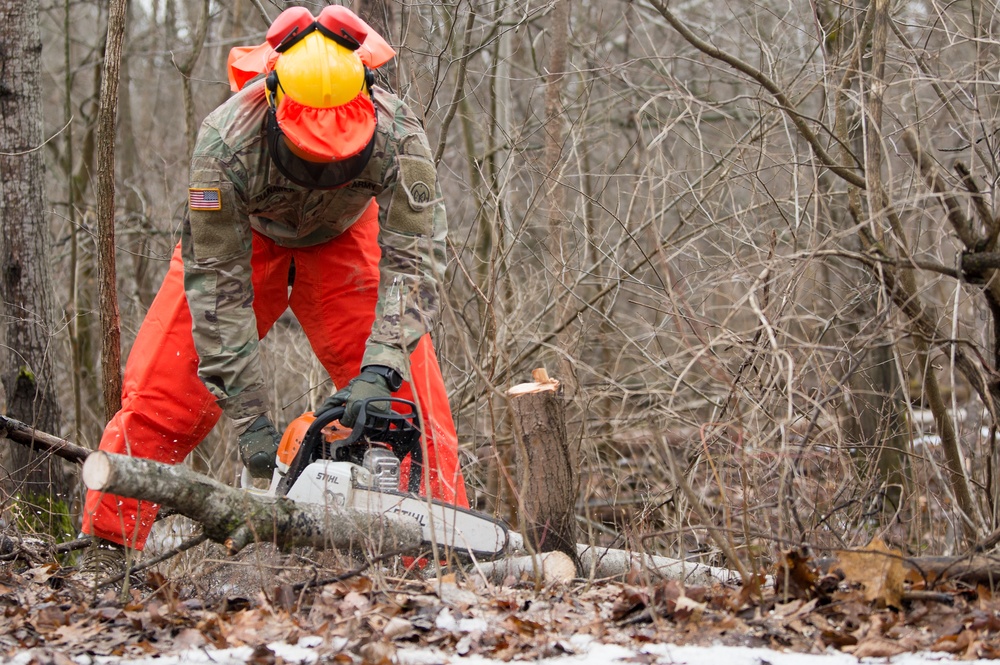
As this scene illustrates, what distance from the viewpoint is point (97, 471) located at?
9.23ft

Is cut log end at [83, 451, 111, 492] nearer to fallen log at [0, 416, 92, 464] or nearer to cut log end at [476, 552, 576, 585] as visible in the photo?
cut log end at [476, 552, 576, 585]

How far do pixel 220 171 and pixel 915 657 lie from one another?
3.12m

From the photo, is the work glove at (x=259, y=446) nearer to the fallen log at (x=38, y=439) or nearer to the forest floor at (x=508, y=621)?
the forest floor at (x=508, y=621)

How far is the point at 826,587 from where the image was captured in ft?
9.70

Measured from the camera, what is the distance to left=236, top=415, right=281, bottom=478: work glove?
155 inches

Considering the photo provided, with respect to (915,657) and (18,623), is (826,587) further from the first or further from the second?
(18,623)

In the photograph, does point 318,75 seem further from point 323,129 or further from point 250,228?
point 250,228

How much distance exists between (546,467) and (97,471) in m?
1.57

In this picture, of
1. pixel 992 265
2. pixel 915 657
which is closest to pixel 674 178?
pixel 992 265

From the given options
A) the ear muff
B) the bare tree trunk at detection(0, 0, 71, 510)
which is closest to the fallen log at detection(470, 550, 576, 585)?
the ear muff

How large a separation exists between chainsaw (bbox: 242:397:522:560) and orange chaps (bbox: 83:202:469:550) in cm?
38

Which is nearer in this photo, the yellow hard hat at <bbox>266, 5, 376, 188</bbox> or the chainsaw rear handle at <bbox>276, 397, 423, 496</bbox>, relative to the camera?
the chainsaw rear handle at <bbox>276, 397, 423, 496</bbox>

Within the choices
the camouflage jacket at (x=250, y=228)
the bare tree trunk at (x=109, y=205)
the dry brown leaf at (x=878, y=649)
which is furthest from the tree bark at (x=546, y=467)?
the bare tree trunk at (x=109, y=205)

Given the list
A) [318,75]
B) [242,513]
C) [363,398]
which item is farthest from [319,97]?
[242,513]
